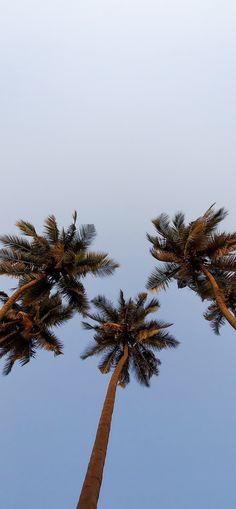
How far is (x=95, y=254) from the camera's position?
68.2 ft

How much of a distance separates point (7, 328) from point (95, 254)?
5775 millimetres

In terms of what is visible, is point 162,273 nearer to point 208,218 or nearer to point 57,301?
point 208,218

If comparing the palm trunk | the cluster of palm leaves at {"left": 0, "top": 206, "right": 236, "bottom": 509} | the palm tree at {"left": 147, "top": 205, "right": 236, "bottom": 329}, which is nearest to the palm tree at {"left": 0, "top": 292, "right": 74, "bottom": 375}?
the cluster of palm leaves at {"left": 0, "top": 206, "right": 236, "bottom": 509}

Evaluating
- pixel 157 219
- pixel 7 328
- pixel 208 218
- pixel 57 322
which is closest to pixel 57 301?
pixel 57 322

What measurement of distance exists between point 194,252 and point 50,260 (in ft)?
22.9

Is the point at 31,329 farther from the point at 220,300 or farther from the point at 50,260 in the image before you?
the point at 220,300

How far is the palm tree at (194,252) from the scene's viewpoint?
19531mm

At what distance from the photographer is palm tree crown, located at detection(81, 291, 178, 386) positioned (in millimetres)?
22203

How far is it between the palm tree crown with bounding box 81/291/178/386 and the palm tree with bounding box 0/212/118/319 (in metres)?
2.51

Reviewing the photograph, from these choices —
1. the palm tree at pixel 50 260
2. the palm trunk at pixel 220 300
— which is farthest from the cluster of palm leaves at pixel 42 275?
the palm trunk at pixel 220 300

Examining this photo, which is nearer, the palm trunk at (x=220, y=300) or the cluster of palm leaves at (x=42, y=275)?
the palm trunk at (x=220, y=300)

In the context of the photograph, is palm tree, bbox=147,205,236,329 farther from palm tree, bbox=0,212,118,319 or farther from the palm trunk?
palm tree, bbox=0,212,118,319

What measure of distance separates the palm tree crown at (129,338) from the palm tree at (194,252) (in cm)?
247

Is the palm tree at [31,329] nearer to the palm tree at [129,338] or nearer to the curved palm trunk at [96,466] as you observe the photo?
the palm tree at [129,338]
